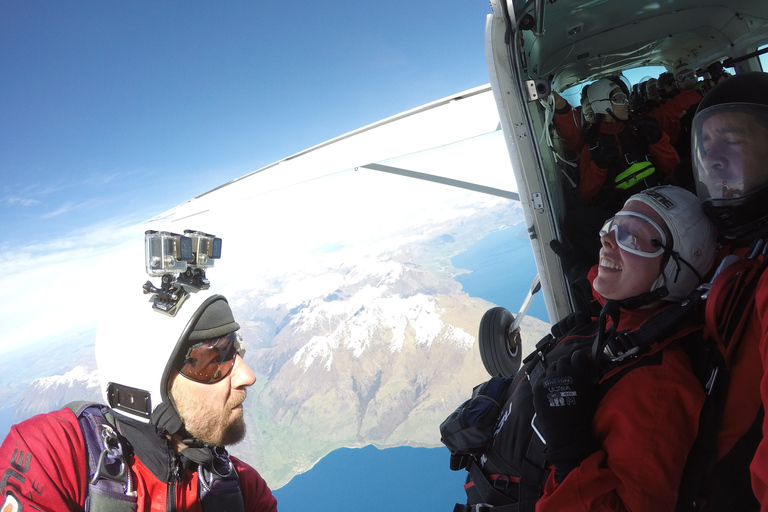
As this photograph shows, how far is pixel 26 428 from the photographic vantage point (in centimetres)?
110

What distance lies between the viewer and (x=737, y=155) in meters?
1.06

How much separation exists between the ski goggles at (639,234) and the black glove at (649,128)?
2353 mm

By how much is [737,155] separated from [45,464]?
2120mm

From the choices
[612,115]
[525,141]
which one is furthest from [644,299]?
[612,115]

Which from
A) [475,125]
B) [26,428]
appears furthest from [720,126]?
[26,428]

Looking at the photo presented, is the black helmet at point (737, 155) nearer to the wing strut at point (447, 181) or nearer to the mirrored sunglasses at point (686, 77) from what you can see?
the wing strut at point (447, 181)

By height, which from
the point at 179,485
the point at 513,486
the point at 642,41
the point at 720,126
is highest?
the point at 642,41

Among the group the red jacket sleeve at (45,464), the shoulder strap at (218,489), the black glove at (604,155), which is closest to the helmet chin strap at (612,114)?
the black glove at (604,155)

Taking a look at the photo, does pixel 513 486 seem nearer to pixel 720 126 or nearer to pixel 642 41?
pixel 720 126

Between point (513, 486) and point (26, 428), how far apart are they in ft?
5.57

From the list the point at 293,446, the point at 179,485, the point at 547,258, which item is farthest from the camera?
the point at 293,446

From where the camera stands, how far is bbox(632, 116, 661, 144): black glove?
3094 millimetres

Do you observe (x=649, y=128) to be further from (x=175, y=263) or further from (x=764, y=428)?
(x=175, y=263)

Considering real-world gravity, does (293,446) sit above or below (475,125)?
below
